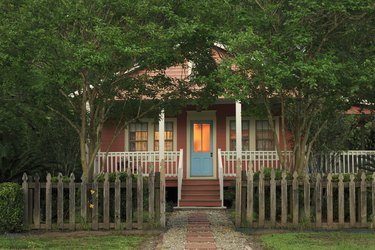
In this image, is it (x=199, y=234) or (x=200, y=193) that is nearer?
(x=199, y=234)

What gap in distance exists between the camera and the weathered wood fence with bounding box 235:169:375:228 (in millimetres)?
11023

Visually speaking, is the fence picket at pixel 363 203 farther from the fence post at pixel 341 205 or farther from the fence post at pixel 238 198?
the fence post at pixel 238 198

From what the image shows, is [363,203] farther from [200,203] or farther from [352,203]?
[200,203]

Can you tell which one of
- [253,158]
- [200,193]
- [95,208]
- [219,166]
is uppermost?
[253,158]

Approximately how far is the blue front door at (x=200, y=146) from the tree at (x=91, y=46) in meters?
8.35

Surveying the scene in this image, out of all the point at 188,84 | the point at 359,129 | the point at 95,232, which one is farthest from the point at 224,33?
the point at 359,129

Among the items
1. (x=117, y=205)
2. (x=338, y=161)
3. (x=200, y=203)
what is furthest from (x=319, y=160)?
(x=117, y=205)

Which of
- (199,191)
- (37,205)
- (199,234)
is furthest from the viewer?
(199,191)

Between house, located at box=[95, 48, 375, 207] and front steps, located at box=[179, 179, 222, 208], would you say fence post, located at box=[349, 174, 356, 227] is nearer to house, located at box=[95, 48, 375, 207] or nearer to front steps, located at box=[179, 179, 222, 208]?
front steps, located at box=[179, 179, 222, 208]

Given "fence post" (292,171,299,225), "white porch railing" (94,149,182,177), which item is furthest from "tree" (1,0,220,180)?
"white porch railing" (94,149,182,177)

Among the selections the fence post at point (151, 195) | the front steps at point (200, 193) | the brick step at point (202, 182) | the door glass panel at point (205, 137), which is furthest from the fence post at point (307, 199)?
the door glass panel at point (205, 137)

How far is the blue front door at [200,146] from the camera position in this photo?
19.5 metres

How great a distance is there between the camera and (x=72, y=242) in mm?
9516

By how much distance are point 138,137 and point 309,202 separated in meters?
10.4
